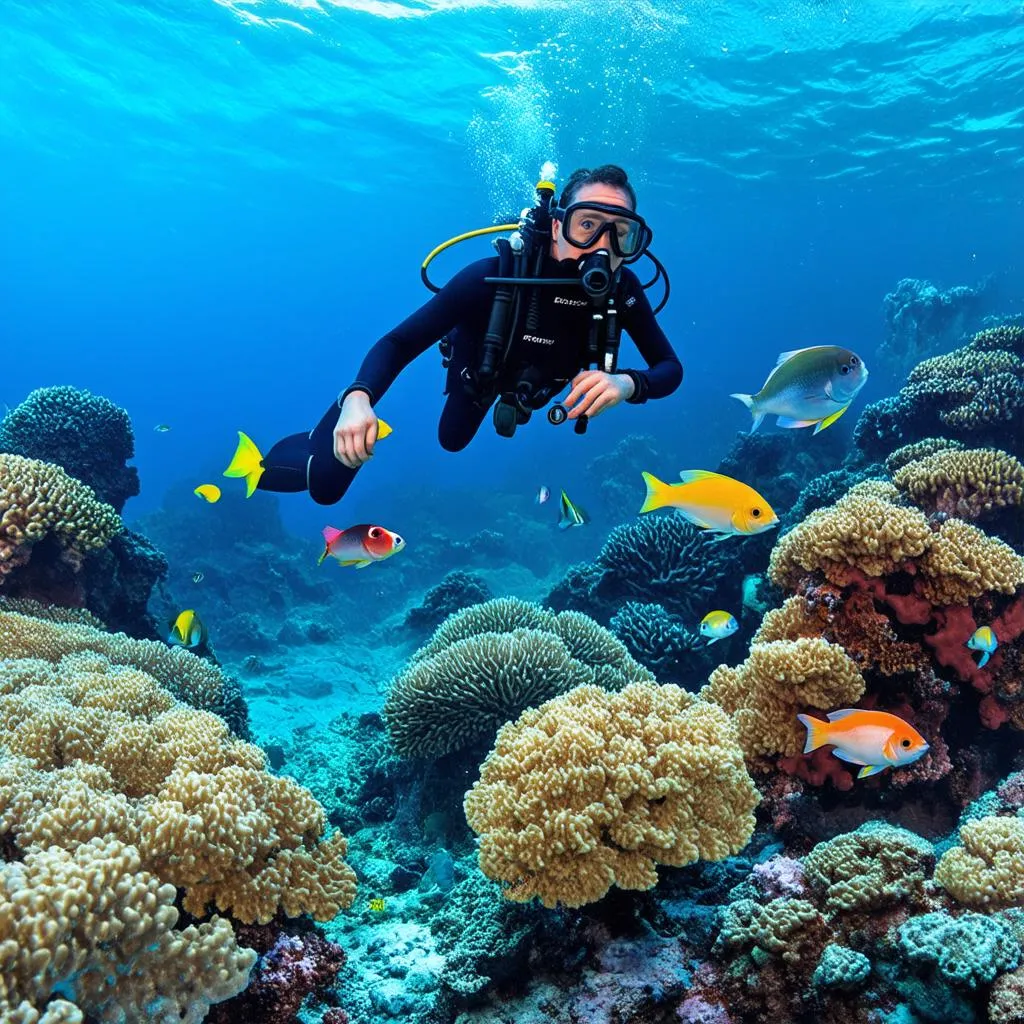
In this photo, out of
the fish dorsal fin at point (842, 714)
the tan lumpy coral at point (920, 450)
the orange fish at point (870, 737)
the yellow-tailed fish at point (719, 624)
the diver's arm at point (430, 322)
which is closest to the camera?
the orange fish at point (870, 737)

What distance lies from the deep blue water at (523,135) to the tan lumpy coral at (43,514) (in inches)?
669

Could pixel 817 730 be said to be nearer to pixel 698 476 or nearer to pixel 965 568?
pixel 698 476

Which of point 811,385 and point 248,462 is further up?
point 248,462

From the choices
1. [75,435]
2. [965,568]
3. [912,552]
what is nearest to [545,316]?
[912,552]

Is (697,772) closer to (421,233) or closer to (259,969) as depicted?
(259,969)

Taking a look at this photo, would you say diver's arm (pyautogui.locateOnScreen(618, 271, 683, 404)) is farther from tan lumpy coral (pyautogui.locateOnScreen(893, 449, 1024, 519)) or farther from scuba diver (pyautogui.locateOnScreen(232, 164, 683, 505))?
tan lumpy coral (pyautogui.locateOnScreen(893, 449, 1024, 519))

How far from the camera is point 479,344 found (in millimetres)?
4008

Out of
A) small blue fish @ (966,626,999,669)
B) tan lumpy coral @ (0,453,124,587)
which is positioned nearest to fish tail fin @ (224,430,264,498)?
tan lumpy coral @ (0,453,124,587)

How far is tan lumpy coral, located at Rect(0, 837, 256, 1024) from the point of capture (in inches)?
66.5

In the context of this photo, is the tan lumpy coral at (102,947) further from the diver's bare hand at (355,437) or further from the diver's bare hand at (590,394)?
the diver's bare hand at (590,394)

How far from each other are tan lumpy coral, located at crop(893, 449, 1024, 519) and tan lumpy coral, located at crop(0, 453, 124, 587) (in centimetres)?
796

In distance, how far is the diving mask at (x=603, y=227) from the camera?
135 inches

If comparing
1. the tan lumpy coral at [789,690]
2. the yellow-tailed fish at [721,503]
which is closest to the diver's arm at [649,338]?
the yellow-tailed fish at [721,503]

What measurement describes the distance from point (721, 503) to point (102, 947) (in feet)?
11.0
